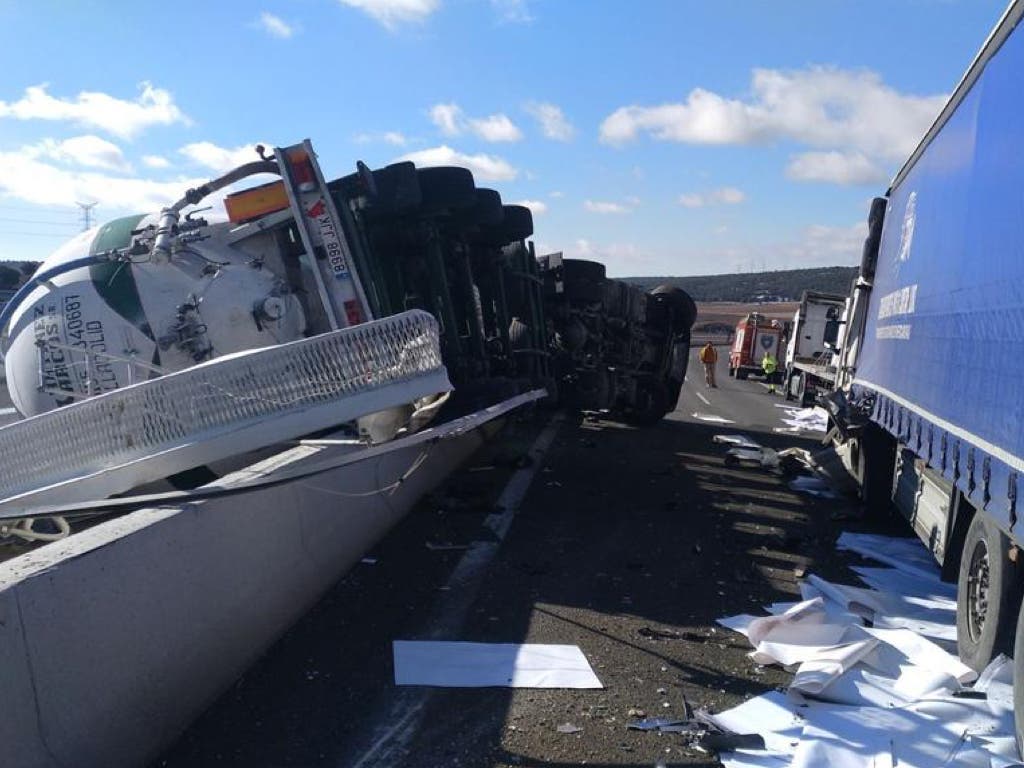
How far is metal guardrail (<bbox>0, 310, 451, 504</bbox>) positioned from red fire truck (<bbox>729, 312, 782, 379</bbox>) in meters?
30.4

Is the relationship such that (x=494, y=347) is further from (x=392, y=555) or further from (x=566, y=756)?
(x=566, y=756)

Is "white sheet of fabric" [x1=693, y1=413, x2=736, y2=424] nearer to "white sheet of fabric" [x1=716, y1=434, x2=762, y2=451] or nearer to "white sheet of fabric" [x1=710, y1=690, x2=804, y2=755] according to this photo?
"white sheet of fabric" [x1=716, y1=434, x2=762, y2=451]

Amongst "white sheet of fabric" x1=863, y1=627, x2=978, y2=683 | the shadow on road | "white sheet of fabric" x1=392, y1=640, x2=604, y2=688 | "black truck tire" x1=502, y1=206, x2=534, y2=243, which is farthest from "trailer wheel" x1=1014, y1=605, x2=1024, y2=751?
"black truck tire" x1=502, y1=206, x2=534, y2=243

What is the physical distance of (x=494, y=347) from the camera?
1148 cm

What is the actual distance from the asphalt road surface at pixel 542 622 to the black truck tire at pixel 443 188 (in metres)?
2.76

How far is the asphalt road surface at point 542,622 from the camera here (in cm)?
390

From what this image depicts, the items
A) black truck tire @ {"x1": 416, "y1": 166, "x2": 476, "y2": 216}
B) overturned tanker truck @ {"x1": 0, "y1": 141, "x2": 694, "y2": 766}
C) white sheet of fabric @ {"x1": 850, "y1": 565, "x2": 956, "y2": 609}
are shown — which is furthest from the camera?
black truck tire @ {"x1": 416, "y1": 166, "x2": 476, "y2": 216}

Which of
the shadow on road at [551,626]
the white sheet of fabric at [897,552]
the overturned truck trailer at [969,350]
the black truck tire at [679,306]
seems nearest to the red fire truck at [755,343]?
the black truck tire at [679,306]

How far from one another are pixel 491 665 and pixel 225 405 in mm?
1904

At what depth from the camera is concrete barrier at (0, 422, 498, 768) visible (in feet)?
10.1

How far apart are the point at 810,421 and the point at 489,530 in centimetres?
1288

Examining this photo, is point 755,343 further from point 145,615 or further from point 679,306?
point 145,615

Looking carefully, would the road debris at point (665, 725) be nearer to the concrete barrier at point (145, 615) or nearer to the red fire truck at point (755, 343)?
the concrete barrier at point (145, 615)

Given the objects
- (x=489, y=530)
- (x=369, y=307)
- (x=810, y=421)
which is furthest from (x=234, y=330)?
(x=810, y=421)
